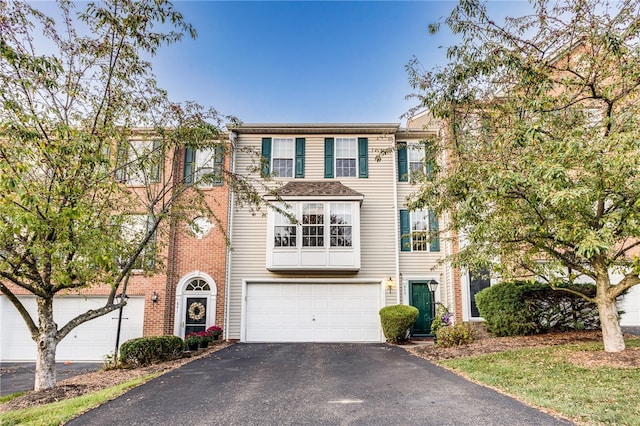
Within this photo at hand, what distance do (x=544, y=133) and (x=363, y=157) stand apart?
8628 millimetres

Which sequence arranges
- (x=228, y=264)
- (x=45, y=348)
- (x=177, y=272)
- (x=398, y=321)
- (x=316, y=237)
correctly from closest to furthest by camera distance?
(x=45, y=348) → (x=398, y=321) → (x=316, y=237) → (x=177, y=272) → (x=228, y=264)

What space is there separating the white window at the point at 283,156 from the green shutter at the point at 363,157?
2715 mm

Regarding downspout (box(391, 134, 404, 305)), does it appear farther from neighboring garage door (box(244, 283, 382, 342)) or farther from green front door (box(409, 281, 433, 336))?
neighboring garage door (box(244, 283, 382, 342))

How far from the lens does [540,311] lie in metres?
10.4

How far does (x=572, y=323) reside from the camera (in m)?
10.3

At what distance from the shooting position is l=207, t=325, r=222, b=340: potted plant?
12706 mm

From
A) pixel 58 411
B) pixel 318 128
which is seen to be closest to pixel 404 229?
pixel 318 128

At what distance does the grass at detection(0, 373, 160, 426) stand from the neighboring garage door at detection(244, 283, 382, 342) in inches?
309

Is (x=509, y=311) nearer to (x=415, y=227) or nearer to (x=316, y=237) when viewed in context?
(x=415, y=227)

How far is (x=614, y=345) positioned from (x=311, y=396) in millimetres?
6059

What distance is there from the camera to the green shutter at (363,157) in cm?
1464

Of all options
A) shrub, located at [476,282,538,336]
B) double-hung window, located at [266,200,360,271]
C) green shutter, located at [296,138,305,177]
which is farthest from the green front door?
green shutter, located at [296,138,305,177]

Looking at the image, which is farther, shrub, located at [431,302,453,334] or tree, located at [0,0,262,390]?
shrub, located at [431,302,453,334]

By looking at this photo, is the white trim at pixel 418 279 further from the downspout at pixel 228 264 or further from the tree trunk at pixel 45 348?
the tree trunk at pixel 45 348
